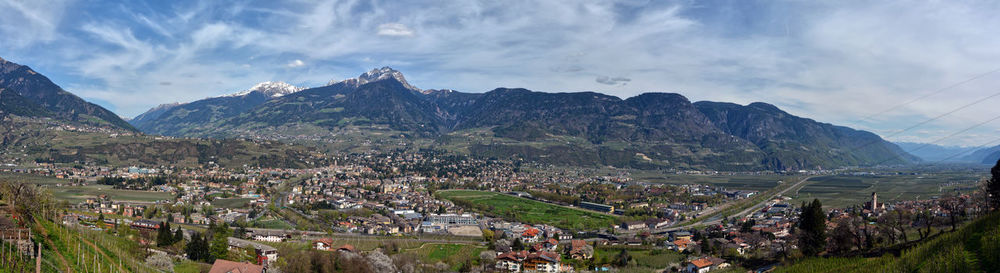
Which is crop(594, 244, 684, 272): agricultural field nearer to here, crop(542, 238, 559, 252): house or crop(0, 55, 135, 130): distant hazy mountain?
crop(542, 238, 559, 252): house

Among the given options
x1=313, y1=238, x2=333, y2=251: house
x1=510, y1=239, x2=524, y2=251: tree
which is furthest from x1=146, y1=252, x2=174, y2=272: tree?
x1=510, y1=239, x2=524, y2=251: tree

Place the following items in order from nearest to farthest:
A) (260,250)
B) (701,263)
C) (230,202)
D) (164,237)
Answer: (701,263) < (164,237) < (260,250) < (230,202)

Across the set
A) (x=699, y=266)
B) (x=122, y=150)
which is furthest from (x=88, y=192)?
(x=699, y=266)

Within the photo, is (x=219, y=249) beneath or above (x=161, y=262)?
beneath

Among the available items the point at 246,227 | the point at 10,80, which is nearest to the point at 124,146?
the point at 246,227

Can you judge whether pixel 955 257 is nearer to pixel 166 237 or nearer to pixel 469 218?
pixel 166 237

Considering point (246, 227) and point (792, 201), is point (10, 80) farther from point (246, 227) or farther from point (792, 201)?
point (792, 201)
